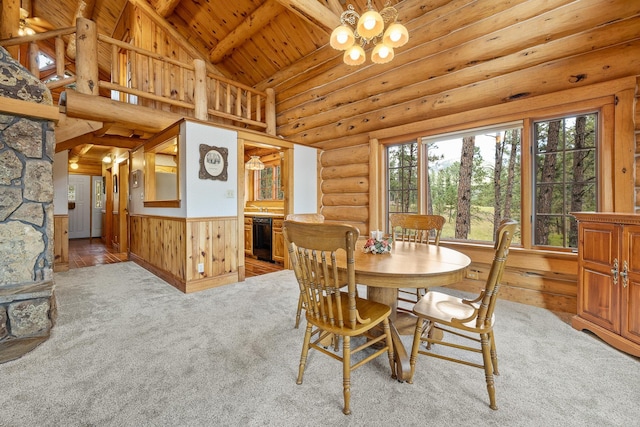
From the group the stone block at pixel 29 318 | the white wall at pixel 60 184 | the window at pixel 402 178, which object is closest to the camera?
the stone block at pixel 29 318

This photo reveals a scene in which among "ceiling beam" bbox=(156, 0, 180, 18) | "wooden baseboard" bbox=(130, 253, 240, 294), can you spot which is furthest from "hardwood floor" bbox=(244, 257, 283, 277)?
"ceiling beam" bbox=(156, 0, 180, 18)

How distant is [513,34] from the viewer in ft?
9.23

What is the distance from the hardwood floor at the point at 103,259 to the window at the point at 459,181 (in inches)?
91.7

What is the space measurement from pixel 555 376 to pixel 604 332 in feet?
2.80

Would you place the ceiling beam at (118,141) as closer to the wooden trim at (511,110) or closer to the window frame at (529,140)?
the window frame at (529,140)

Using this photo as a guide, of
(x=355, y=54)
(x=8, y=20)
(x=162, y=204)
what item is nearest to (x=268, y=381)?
(x=355, y=54)

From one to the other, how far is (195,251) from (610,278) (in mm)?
4100

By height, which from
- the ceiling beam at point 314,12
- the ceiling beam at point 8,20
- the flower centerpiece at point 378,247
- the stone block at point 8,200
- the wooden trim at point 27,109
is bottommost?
the flower centerpiece at point 378,247

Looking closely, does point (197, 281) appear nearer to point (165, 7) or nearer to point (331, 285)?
point (331, 285)

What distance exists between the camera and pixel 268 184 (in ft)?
22.0

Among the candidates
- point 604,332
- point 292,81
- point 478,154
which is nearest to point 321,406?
point 604,332

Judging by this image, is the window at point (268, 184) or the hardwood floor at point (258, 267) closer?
the hardwood floor at point (258, 267)

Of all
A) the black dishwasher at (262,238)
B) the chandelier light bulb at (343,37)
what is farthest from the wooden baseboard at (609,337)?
the black dishwasher at (262,238)

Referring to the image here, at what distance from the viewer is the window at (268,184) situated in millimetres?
6459
